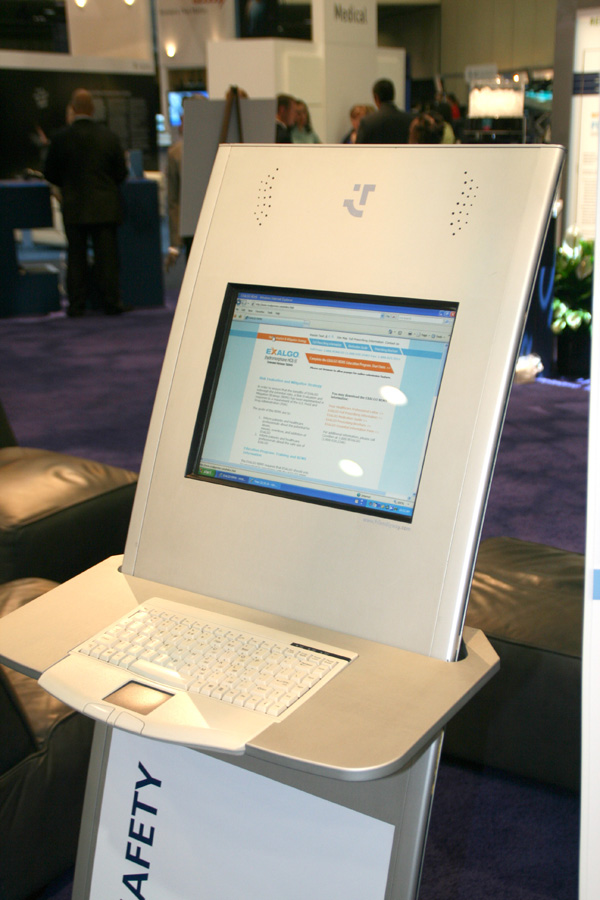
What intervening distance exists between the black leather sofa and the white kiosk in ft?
1.05

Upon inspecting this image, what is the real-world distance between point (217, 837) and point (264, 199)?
76cm

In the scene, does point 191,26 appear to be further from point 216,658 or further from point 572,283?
point 216,658

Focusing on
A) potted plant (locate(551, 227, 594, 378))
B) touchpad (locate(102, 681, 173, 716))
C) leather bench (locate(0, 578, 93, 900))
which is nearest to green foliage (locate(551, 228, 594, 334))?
potted plant (locate(551, 227, 594, 378))

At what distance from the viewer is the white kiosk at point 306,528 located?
858mm

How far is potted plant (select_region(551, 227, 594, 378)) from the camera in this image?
4707mm

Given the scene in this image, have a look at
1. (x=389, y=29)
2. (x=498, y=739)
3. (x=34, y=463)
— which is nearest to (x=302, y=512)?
(x=498, y=739)

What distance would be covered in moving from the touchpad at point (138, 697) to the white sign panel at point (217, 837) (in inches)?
8.9

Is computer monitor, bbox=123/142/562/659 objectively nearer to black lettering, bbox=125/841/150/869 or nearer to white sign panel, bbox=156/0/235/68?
black lettering, bbox=125/841/150/869

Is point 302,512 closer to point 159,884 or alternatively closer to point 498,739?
point 159,884

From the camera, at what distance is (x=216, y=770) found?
1029mm

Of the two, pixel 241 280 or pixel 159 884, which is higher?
pixel 241 280

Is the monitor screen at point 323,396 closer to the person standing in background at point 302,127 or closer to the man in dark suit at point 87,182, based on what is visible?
the man in dark suit at point 87,182

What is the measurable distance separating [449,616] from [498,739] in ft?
3.35

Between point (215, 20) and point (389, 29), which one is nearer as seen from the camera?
A: point (215, 20)
